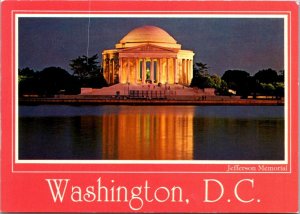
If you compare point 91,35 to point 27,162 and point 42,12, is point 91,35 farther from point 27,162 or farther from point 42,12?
point 27,162

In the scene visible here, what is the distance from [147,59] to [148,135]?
14.6 feet

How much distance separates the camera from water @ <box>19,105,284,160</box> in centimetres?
1071

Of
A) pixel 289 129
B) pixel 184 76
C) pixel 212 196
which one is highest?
pixel 184 76

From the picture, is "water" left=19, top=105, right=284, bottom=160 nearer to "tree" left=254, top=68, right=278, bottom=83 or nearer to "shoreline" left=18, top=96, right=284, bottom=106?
"shoreline" left=18, top=96, right=284, bottom=106

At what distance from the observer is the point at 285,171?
34.5 ft

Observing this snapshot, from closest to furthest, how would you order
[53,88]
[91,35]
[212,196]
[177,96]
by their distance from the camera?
1. [212,196]
2. [91,35]
3. [53,88]
4. [177,96]

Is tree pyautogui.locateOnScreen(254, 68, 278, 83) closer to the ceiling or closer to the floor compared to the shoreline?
closer to the ceiling

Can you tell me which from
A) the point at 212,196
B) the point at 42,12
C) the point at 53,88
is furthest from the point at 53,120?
the point at 212,196

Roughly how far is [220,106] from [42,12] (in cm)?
423

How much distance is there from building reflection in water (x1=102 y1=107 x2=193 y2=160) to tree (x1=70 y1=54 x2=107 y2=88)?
2.44 ft

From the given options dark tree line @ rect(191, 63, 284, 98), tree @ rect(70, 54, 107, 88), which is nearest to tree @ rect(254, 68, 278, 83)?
dark tree line @ rect(191, 63, 284, 98)

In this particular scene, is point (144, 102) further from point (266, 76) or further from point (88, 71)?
point (266, 76)

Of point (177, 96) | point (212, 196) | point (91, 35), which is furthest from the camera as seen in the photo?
point (177, 96)

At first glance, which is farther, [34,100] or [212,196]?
[34,100]
